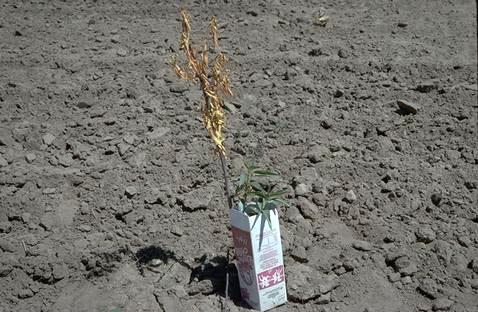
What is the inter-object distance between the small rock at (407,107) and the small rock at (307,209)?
1102 mm

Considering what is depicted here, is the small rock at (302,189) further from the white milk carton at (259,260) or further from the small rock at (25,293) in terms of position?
the small rock at (25,293)

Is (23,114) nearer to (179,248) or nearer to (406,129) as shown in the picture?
(179,248)

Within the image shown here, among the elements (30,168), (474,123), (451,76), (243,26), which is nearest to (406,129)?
(474,123)

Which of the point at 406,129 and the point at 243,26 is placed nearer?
the point at 406,129

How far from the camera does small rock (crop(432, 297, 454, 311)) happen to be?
10.3ft

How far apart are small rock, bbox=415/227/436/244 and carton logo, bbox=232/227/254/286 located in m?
0.96

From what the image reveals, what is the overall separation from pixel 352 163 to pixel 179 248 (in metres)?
1.14

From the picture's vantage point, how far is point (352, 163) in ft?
12.8

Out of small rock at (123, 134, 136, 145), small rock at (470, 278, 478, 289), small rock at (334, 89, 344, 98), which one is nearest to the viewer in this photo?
small rock at (470, 278, 478, 289)

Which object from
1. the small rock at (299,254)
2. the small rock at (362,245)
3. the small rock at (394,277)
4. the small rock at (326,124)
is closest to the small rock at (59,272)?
the small rock at (299,254)

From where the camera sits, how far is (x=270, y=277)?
9.82 ft

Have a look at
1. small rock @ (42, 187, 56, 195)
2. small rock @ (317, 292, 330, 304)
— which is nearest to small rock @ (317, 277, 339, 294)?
small rock @ (317, 292, 330, 304)

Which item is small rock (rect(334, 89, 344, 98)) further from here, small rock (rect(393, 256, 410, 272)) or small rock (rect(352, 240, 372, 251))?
small rock (rect(393, 256, 410, 272))

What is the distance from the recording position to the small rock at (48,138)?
387 cm
